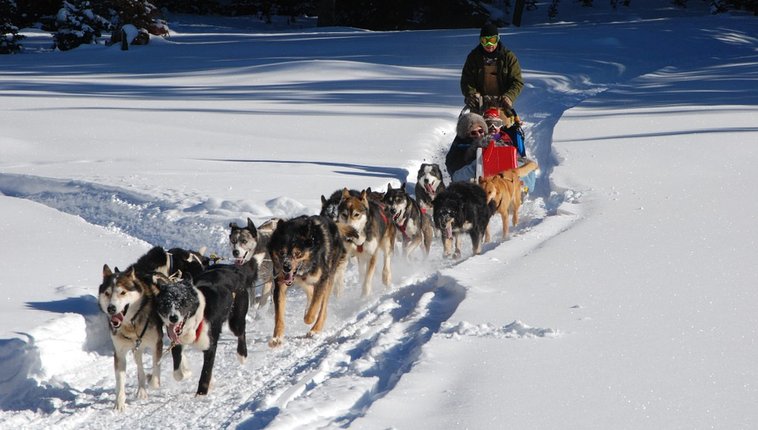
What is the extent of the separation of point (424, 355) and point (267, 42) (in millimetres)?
25485

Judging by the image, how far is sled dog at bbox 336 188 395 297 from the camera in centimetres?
722

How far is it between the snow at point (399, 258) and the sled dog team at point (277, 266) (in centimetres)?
22

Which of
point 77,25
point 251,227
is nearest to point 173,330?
point 251,227

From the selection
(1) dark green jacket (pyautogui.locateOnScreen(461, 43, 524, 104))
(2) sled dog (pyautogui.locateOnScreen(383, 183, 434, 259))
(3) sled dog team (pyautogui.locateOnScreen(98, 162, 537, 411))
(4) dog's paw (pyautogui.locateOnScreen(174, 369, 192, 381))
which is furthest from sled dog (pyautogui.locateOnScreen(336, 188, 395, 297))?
(1) dark green jacket (pyautogui.locateOnScreen(461, 43, 524, 104))

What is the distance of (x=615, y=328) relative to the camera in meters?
5.36

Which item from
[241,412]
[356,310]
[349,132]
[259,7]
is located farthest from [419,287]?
[259,7]

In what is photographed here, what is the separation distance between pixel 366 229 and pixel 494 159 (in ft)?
8.77

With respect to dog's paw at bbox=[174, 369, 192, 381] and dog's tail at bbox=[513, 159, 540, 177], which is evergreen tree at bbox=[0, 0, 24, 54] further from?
dog's paw at bbox=[174, 369, 192, 381]

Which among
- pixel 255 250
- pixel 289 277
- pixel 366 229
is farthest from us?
pixel 366 229

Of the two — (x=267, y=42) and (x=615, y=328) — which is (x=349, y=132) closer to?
(x=615, y=328)

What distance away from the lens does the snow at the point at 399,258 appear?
15.0 ft

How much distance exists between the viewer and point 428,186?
29.3ft

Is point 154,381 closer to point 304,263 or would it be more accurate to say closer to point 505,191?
point 304,263

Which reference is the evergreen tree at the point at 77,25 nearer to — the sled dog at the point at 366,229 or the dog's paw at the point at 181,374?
the sled dog at the point at 366,229
